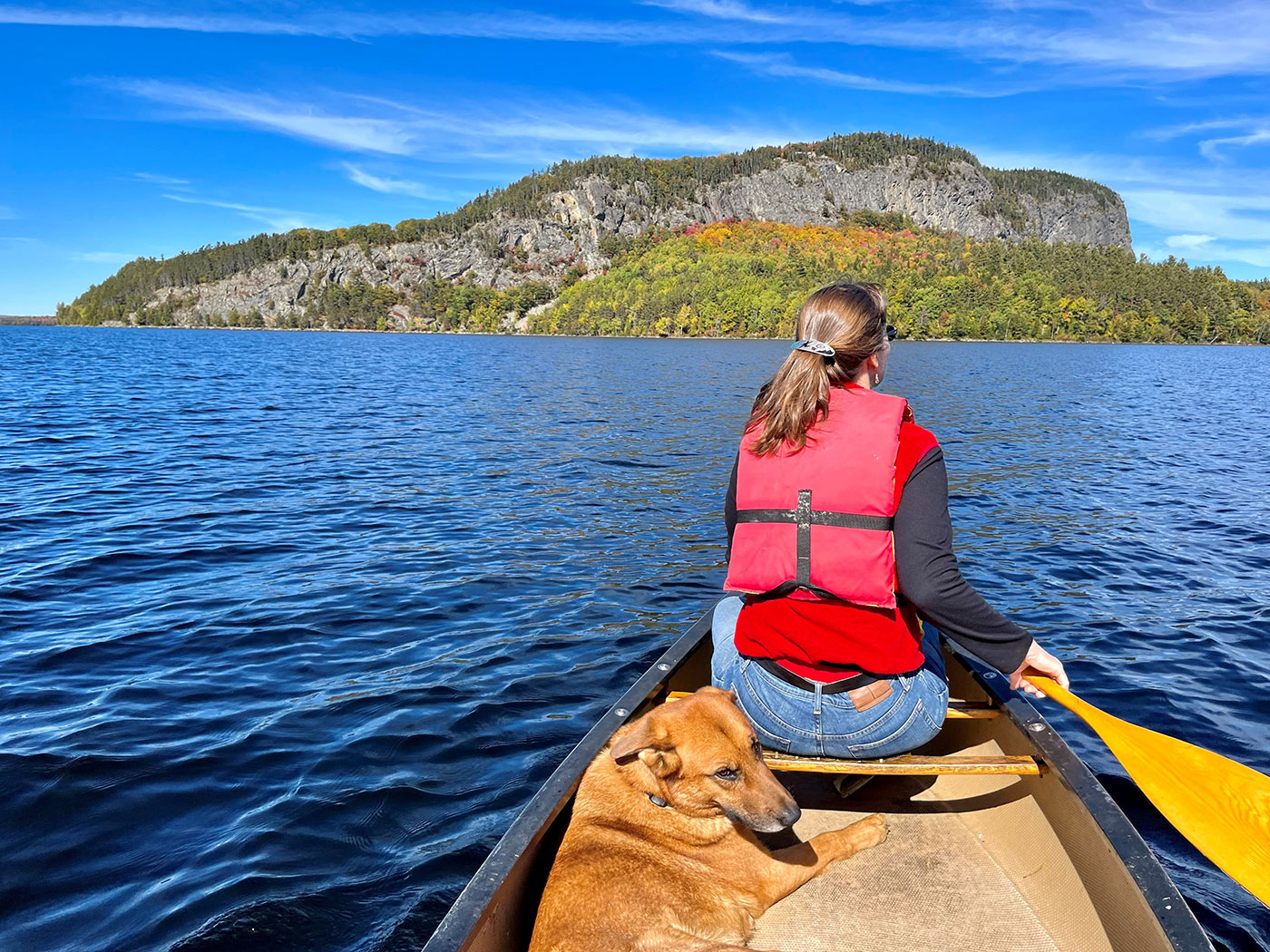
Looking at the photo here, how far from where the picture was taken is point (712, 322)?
162500 millimetres

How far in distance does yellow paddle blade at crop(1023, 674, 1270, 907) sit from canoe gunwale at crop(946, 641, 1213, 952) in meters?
0.23

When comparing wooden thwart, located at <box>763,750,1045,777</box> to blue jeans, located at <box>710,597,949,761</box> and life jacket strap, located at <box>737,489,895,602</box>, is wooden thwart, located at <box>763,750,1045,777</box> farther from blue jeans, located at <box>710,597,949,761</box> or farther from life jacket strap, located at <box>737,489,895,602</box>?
life jacket strap, located at <box>737,489,895,602</box>

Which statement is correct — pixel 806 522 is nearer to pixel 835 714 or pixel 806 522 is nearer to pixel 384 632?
pixel 835 714

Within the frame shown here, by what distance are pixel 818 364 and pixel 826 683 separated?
1593mm

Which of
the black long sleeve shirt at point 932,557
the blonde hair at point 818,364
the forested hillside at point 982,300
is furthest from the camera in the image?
the forested hillside at point 982,300

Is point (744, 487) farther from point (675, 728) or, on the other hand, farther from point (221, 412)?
point (221, 412)

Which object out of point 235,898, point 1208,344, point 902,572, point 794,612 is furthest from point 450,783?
point 1208,344

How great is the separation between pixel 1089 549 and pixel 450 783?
1251cm

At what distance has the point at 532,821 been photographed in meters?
3.61

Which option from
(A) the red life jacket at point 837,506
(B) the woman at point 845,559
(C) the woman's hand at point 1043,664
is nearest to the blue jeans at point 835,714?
(B) the woman at point 845,559

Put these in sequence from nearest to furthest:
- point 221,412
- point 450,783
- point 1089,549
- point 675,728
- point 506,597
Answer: point 675,728 → point 450,783 → point 506,597 → point 1089,549 → point 221,412

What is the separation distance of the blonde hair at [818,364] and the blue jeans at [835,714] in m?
1.26

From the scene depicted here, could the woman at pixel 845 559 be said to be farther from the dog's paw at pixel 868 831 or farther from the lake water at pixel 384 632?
the lake water at pixel 384 632

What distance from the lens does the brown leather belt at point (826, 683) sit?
4023mm
